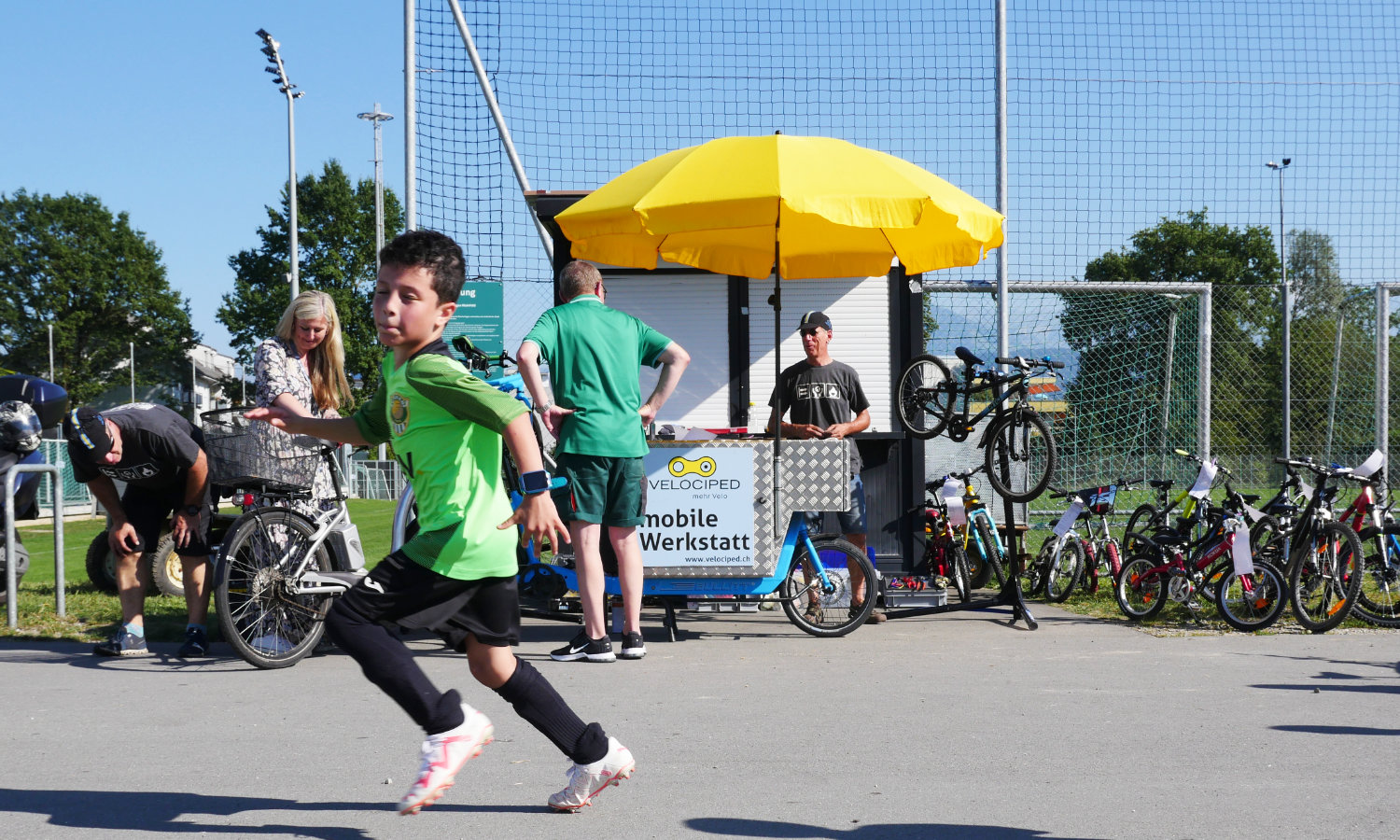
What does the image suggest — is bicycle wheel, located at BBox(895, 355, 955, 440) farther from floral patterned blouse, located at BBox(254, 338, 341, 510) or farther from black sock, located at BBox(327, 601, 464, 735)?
black sock, located at BBox(327, 601, 464, 735)

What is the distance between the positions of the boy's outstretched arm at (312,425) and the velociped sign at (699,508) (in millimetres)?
3268

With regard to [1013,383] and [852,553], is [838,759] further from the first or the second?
[1013,383]

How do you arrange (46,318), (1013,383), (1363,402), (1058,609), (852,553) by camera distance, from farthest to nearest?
(46,318)
(1363,402)
(1058,609)
(1013,383)
(852,553)

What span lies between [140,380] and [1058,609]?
244 ft

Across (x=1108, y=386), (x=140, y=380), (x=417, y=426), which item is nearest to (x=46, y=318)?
(x=140, y=380)

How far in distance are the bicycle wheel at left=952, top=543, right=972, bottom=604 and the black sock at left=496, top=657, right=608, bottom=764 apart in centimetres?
547

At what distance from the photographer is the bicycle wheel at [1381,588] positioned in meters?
7.22

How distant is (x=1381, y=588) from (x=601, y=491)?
15.3 feet

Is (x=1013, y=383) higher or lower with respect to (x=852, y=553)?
higher

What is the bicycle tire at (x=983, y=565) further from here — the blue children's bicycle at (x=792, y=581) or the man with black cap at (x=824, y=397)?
the blue children's bicycle at (x=792, y=581)

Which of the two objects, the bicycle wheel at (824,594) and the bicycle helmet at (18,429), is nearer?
the bicycle wheel at (824,594)

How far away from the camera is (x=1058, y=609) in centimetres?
833

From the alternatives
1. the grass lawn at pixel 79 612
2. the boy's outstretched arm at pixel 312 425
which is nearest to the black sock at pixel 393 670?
the boy's outstretched arm at pixel 312 425

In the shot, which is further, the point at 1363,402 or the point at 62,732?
the point at 1363,402
